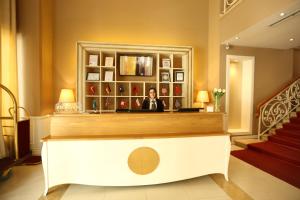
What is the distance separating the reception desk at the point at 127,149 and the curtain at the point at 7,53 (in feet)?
6.21

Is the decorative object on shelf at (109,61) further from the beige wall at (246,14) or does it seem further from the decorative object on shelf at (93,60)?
the beige wall at (246,14)

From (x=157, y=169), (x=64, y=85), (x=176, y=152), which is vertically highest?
(x=64, y=85)

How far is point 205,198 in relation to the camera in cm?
231

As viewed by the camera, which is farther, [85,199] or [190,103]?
[190,103]

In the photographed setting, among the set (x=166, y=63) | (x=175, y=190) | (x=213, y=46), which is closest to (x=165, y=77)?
(x=166, y=63)

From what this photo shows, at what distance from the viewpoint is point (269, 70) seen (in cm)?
540

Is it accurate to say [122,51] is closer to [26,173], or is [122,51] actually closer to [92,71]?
[92,71]

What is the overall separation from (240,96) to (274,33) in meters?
2.17

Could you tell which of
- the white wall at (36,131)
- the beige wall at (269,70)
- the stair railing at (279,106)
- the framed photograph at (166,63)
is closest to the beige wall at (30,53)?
the white wall at (36,131)

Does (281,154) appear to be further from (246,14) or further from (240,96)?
(246,14)

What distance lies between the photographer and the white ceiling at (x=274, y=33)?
3463 millimetres

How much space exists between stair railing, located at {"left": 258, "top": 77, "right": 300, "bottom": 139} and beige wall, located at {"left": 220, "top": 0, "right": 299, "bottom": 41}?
2.16 meters

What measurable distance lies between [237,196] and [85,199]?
1941 millimetres

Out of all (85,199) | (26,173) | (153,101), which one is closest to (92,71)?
(153,101)
